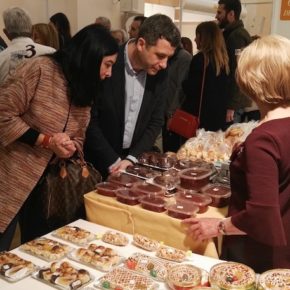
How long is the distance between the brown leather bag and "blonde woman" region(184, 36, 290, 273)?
2.10ft

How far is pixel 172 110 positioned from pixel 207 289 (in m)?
3.08

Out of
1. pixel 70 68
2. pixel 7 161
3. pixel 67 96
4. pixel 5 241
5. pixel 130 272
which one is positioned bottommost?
pixel 5 241

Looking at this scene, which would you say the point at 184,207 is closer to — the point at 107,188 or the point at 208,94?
the point at 107,188

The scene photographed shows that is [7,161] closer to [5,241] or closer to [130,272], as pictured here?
[5,241]

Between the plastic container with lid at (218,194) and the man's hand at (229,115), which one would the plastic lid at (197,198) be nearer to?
the plastic container with lid at (218,194)

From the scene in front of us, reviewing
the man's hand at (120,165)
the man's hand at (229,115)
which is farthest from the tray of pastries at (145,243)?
the man's hand at (229,115)

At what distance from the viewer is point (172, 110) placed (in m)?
4.29

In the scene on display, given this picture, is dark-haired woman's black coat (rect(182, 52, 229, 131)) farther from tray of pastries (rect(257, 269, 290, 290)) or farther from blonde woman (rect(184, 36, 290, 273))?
tray of pastries (rect(257, 269, 290, 290))

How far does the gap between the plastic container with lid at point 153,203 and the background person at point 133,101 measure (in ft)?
1.43

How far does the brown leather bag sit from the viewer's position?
1.94 m

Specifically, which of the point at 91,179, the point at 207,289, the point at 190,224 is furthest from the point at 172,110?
the point at 207,289

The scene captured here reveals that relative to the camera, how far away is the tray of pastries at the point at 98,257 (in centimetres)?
147

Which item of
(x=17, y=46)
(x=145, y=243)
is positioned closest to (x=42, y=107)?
(x=145, y=243)

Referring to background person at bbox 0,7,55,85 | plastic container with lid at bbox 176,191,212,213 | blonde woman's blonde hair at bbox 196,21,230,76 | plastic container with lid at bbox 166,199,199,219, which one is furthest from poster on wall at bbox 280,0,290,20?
plastic container with lid at bbox 166,199,199,219
